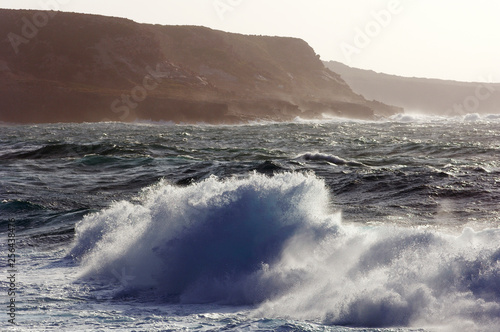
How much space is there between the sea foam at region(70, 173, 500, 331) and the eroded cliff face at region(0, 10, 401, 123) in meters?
77.9

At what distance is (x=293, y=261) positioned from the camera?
7.52 meters

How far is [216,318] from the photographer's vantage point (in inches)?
251

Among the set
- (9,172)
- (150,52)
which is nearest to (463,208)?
(9,172)

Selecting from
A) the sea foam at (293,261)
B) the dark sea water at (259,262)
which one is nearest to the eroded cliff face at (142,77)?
the dark sea water at (259,262)

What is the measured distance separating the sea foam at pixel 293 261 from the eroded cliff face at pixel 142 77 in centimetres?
7787

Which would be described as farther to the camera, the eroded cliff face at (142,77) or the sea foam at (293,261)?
the eroded cliff face at (142,77)

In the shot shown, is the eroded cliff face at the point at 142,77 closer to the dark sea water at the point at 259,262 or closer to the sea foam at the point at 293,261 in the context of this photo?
the dark sea water at the point at 259,262

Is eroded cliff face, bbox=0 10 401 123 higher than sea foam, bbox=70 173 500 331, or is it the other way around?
eroded cliff face, bbox=0 10 401 123

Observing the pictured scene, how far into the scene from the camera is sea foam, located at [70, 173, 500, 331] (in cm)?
612

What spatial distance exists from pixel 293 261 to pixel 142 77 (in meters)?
100

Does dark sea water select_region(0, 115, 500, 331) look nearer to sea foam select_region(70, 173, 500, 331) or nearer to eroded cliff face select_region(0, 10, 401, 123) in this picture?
sea foam select_region(70, 173, 500, 331)

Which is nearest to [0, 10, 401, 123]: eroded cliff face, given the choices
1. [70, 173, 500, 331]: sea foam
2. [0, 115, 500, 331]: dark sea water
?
[0, 115, 500, 331]: dark sea water

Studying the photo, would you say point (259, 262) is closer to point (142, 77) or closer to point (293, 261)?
point (293, 261)

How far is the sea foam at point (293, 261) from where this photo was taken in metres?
6.12
